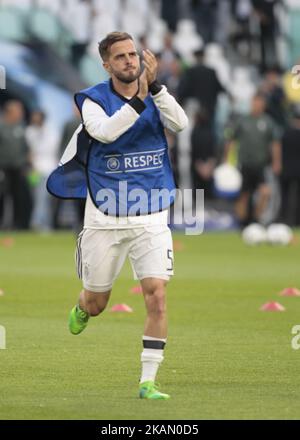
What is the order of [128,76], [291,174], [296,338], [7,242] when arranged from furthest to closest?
[291,174] < [7,242] < [296,338] < [128,76]

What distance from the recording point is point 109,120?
9836 mm

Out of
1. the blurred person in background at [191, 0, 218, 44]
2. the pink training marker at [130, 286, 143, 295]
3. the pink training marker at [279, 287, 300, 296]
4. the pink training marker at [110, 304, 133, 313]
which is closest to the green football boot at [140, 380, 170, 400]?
the pink training marker at [110, 304, 133, 313]

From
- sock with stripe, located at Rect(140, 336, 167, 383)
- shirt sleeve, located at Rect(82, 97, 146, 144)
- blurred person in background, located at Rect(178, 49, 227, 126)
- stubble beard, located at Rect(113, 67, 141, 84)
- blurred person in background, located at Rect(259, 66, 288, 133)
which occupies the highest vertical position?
blurred person in background, located at Rect(259, 66, 288, 133)

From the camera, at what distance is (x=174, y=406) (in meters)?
9.18

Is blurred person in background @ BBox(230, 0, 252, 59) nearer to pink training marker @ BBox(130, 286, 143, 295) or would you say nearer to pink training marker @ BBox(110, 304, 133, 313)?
pink training marker @ BBox(130, 286, 143, 295)

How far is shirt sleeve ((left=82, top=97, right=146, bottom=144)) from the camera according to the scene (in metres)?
9.73

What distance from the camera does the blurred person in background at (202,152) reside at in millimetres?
29625

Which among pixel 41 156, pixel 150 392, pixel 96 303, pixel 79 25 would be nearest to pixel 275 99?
pixel 79 25

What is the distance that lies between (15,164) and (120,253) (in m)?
19.2

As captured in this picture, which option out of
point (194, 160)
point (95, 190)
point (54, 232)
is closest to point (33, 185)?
point (54, 232)

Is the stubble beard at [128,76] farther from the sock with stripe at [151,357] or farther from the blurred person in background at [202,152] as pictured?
the blurred person in background at [202,152]

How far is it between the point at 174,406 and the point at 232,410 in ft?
1.34

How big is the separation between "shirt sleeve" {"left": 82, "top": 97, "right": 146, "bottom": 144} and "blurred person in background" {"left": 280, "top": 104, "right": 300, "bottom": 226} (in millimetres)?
19919

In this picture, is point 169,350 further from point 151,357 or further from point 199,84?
point 199,84
